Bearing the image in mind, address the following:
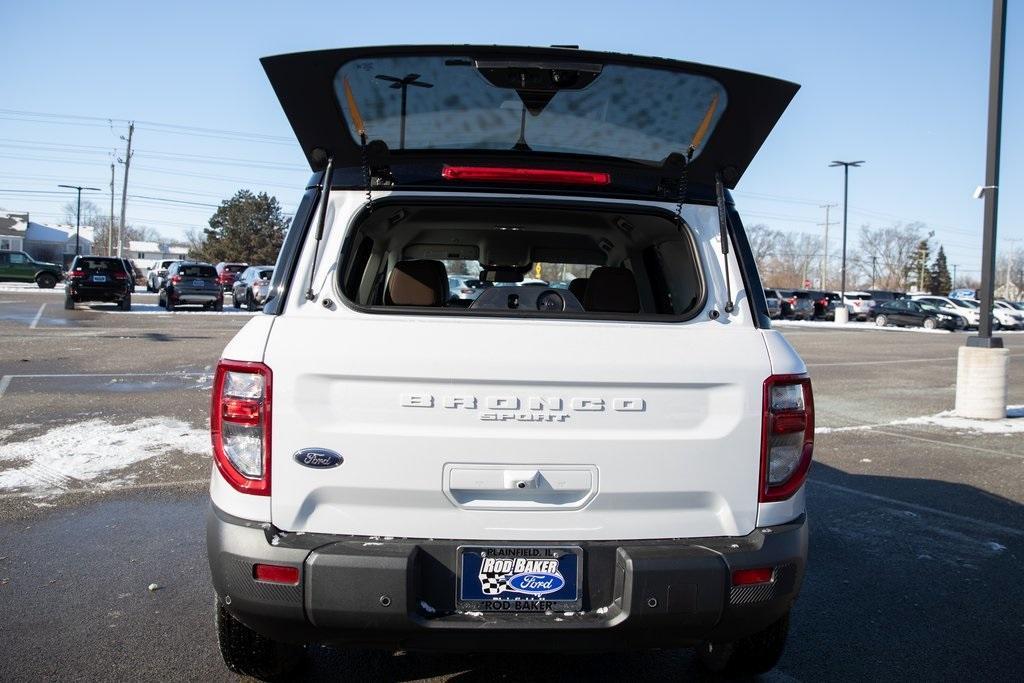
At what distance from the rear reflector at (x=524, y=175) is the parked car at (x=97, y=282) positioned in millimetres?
26612

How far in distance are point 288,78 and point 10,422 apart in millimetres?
6895

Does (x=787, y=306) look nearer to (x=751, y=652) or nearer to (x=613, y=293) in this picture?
(x=613, y=293)

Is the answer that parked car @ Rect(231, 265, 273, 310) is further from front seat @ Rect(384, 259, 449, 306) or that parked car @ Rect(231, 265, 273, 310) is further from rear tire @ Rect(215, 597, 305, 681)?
rear tire @ Rect(215, 597, 305, 681)

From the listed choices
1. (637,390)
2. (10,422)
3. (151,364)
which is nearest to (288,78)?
(637,390)

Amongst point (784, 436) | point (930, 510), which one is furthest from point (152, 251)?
point (784, 436)

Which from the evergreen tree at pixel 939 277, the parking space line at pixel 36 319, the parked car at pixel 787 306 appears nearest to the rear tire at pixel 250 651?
the parking space line at pixel 36 319

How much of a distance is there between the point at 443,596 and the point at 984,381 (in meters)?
9.57

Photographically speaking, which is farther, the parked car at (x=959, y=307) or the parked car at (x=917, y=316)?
the parked car at (x=959, y=307)

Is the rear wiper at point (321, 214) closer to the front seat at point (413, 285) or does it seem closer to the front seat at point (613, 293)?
the front seat at point (413, 285)

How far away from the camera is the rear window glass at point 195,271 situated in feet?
94.4

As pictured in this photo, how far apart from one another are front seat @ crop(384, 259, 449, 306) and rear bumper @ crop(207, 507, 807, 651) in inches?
57.5

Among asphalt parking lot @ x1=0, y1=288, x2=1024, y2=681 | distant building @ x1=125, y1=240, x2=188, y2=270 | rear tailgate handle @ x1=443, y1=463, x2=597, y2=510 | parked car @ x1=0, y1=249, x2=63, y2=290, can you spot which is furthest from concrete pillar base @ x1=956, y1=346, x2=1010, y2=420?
distant building @ x1=125, y1=240, x2=188, y2=270

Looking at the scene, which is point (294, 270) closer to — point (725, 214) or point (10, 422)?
point (725, 214)

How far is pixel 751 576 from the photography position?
2.56 metres
